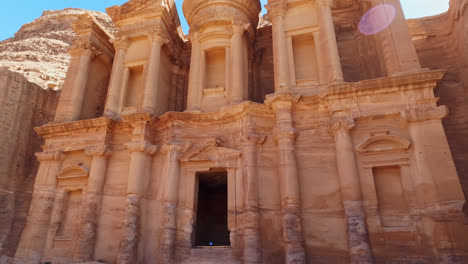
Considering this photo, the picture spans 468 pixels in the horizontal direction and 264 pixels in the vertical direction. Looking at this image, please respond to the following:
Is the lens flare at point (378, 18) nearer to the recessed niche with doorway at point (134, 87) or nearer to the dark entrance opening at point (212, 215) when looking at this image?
the dark entrance opening at point (212, 215)

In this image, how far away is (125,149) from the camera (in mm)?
11852

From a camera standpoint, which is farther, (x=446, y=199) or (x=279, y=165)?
(x=279, y=165)

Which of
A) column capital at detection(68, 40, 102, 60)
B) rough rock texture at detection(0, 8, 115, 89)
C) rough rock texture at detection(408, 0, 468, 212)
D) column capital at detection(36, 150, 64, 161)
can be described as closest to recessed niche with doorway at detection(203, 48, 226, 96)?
column capital at detection(68, 40, 102, 60)

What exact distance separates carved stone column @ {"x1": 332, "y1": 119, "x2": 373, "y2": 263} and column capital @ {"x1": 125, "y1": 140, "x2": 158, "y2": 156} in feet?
20.4

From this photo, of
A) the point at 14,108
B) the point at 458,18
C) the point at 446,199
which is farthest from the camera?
the point at 14,108

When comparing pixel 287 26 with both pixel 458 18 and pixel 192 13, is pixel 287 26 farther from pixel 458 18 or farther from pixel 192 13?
pixel 458 18

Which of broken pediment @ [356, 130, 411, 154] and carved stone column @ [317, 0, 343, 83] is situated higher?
carved stone column @ [317, 0, 343, 83]

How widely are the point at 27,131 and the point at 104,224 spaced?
8.19 metres

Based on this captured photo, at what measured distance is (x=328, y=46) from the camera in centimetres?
1082

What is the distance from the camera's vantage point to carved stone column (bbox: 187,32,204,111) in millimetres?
11800

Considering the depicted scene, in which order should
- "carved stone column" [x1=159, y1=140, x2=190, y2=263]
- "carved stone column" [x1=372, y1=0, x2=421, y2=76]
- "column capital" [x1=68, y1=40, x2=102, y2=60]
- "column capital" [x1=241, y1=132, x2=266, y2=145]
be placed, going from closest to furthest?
"carved stone column" [x1=159, y1=140, x2=190, y2=263] → "carved stone column" [x1=372, y1=0, x2=421, y2=76] → "column capital" [x1=241, y1=132, x2=266, y2=145] → "column capital" [x1=68, y1=40, x2=102, y2=60]

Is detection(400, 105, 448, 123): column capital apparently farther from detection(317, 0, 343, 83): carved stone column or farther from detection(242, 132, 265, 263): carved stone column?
detection(242, 132, 265, 263): carved stone column

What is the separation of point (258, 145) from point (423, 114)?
476cm

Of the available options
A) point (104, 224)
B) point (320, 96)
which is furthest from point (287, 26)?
point (104, 224)
